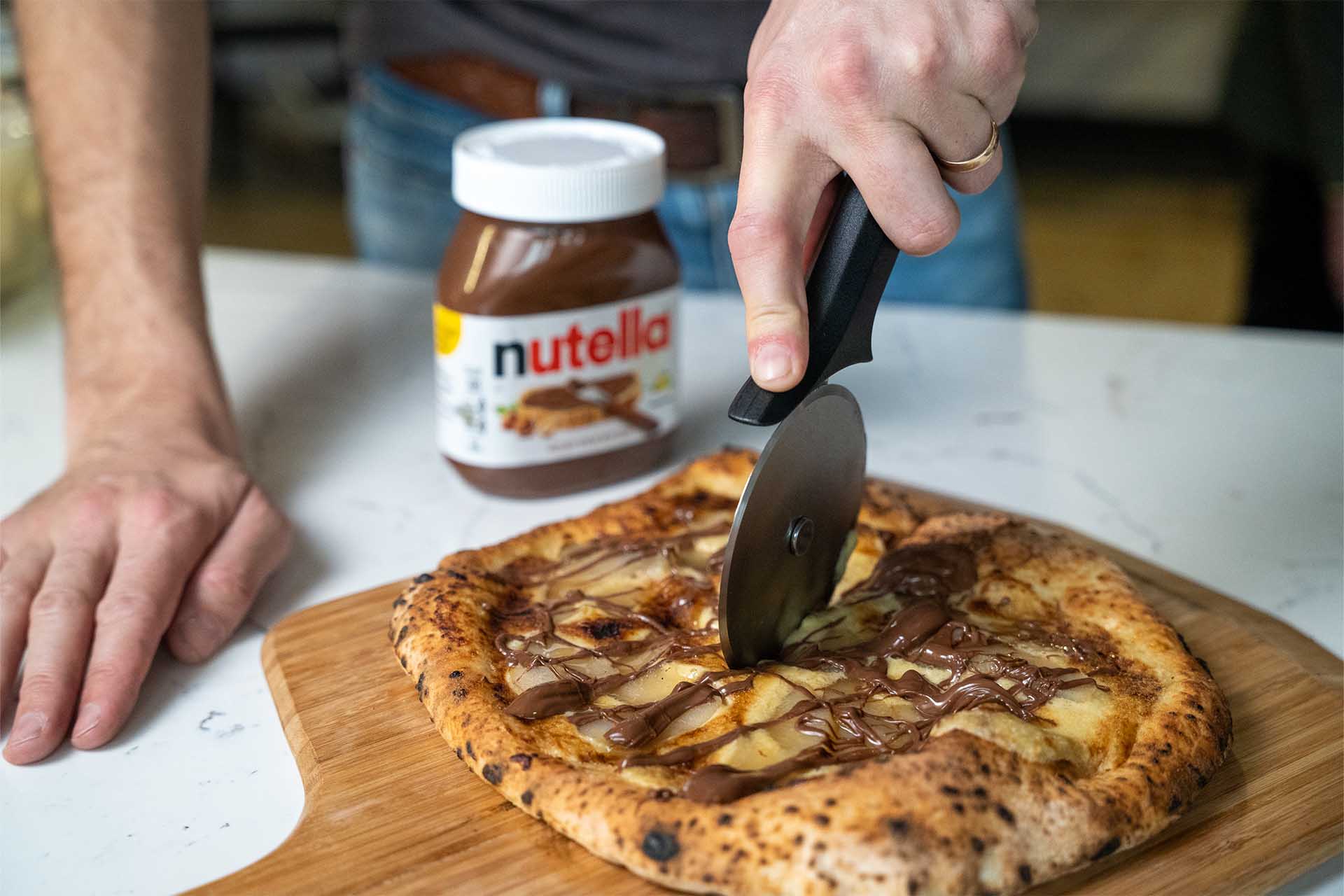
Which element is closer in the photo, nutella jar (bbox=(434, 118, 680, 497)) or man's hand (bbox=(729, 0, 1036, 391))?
man's hand (bbox=(729, 0, 1036, 391))

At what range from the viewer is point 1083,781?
85 centimetres

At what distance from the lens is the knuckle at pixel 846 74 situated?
0.88 m

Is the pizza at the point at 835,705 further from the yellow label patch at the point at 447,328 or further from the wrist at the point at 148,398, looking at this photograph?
the wrist at the point at 148,398

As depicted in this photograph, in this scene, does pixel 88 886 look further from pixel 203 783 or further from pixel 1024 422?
pixel 1024 422

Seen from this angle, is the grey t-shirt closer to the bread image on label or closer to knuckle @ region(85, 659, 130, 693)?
the bread image on label

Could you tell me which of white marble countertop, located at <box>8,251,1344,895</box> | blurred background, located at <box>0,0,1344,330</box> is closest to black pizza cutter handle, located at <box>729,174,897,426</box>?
white marble countertop, located at <box>8,251,1344,895</box>

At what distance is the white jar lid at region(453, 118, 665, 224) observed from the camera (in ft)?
3.93

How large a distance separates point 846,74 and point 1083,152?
498cm

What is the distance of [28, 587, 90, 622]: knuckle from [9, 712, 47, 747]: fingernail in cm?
10

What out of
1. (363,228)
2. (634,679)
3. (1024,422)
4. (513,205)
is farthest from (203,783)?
(363,228)

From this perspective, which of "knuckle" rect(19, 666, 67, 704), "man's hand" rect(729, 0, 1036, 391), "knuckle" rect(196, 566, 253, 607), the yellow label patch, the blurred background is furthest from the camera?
the blurred background

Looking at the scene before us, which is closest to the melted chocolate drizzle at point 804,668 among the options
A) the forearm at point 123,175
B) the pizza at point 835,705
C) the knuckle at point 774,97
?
the pizza at point 835,705

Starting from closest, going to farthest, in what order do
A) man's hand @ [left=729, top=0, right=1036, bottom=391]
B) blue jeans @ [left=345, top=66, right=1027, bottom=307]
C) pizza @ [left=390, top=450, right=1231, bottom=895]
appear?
pizza @ [left=390, top=450, right=1231, bottom=895] < man's hand @ [left=729, top=0, right=1036, bottom=391] < blue jeans @ [left=345, top=66, right=1027, bottom=307]

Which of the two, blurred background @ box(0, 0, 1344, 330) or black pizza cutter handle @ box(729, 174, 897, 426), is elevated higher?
black pizza cutter handle @ box(729, 174, 897, 426)
